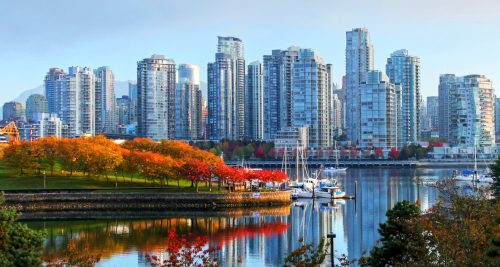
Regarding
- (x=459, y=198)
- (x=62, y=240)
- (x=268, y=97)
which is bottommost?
(x=62, y=240)

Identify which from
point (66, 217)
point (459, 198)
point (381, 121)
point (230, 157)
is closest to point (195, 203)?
point (66, 217)

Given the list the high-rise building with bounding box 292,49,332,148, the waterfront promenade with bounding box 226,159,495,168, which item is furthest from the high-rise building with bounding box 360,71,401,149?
the waterfront promenade with bounding box 226,159,495,168

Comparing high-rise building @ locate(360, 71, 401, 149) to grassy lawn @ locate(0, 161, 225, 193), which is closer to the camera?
grassy lawn @ locate(0, 161, 225, 193)

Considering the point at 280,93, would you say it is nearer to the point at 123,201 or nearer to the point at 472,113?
the point at 472,113

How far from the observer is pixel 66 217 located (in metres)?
57.0

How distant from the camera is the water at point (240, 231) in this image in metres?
40.2

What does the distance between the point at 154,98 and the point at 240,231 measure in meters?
148

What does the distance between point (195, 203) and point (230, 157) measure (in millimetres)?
109157

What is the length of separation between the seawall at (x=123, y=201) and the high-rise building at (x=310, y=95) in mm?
114895

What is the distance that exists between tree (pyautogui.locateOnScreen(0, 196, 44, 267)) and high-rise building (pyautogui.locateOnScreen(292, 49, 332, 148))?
157684 mm

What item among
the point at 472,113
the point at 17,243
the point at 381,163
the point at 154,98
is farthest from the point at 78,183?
the point at 472,113

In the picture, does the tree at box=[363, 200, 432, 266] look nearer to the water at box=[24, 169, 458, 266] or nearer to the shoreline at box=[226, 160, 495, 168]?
the water at box=[24, 169, 458, 266]

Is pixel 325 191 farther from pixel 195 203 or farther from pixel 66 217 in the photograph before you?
pixel 66 217

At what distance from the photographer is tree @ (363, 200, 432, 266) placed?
939 inches
